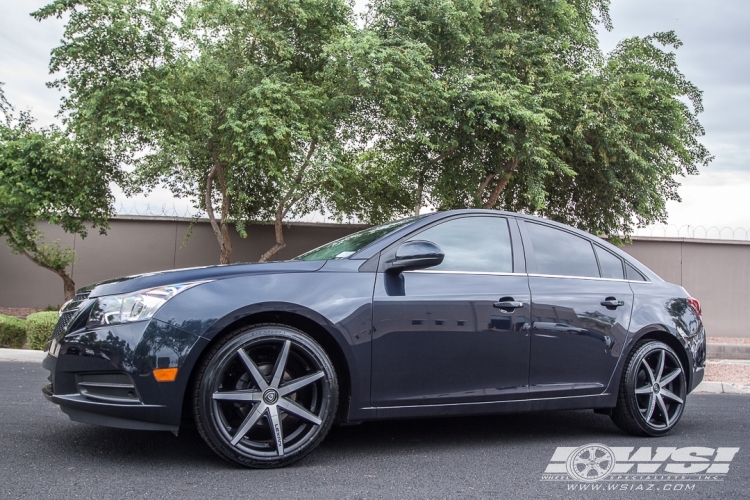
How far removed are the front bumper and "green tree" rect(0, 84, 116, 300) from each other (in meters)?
13.2

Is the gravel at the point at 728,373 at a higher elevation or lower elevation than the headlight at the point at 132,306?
lower

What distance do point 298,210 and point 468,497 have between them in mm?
16595

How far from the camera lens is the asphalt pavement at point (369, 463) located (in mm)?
3492

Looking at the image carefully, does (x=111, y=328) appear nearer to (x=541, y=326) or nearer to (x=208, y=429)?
(x=208, y=429)

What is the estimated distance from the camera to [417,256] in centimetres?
408

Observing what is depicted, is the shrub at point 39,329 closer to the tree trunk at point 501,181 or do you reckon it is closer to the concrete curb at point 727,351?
the tree trunk at point 501,181

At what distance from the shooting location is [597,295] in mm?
4852

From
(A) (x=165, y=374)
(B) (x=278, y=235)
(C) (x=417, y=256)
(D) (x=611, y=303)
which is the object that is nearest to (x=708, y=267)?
(B) (x=278, y=235)

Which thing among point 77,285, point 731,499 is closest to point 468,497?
point 731,499

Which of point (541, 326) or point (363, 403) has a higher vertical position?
point (541, 326)

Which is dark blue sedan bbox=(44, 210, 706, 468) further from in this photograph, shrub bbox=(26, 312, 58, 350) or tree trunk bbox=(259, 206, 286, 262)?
tree trunk bbox=(259, 206, 286, 262)

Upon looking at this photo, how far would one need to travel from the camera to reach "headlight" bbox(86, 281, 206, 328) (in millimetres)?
3701

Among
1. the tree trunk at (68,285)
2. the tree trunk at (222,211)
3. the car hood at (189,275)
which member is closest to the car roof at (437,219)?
the car hood at (189,275)

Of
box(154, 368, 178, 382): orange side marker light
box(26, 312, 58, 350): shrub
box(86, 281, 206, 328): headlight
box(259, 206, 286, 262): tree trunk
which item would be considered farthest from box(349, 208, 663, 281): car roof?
box(259, 206, 286, 262): tree trunk
